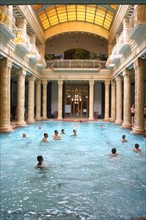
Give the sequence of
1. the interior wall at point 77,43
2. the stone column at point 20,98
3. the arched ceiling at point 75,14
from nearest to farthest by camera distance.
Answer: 1. the stone column at point 20,98
2. the arched ceiling at point 75,14
3. the interior wall at point 77,43

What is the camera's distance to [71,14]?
2830 centimetres

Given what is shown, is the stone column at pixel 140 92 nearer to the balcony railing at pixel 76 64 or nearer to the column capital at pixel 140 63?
the column capital at pixel 140 63

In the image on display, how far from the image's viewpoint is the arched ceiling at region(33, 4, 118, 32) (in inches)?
982

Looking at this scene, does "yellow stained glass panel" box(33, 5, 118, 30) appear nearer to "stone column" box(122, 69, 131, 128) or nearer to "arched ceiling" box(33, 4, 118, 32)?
"arched ceiling" box(33, 4, 118, 32)

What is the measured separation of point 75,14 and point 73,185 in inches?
989

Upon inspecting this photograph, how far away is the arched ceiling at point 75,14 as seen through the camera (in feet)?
81.9

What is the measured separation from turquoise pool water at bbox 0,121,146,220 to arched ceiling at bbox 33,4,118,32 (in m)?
17.1

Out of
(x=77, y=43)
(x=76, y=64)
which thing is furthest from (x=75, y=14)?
(x=77, y=43)

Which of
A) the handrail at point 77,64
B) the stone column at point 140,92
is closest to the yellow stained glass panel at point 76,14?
the handrail at point 77,64

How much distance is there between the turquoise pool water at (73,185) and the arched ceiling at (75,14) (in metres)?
17.1

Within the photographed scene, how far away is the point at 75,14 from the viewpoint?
28359 millimetres

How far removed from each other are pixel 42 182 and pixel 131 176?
8.24 feet

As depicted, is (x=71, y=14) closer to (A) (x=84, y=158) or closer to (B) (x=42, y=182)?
(A) (x=84, y=158)

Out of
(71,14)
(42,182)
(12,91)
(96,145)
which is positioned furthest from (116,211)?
(12,91)
